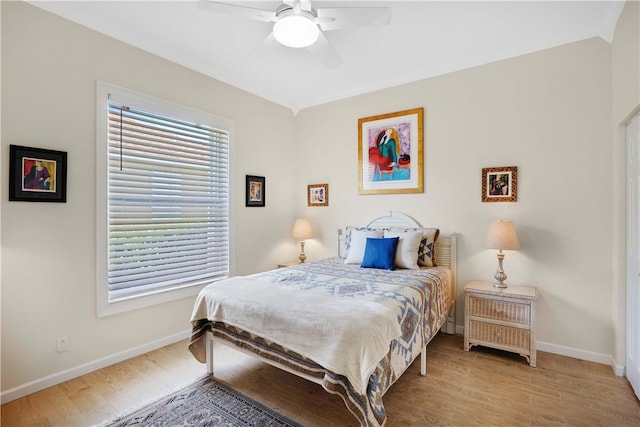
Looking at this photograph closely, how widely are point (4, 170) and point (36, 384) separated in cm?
156

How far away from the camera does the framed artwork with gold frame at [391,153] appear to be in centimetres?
366

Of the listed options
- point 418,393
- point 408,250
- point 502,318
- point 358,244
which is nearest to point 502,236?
point 502,318

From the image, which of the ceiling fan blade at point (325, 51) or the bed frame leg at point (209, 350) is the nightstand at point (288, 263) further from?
the ceiling fan blade at point (325, 51)

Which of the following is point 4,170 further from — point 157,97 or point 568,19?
point 568,19

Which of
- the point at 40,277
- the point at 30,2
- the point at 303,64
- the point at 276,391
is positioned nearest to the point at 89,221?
the point at 40,277

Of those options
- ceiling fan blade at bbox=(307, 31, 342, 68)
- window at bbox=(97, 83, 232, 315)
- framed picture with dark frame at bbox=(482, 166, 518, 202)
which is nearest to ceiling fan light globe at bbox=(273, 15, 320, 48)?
ceiling fan blade at bbox=(307, 31, 342, 68)

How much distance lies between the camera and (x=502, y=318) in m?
2.79

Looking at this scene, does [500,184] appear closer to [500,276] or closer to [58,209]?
[500,276]

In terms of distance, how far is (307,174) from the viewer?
4.63 metres

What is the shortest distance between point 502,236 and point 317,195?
240cm

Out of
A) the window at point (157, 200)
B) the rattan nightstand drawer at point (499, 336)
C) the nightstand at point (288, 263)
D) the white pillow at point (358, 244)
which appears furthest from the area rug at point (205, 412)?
the nightstand at point (288, 263)

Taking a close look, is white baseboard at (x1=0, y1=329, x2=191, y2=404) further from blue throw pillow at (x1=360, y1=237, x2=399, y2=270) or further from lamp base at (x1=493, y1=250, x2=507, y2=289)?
lamp base at (x1=493, y1=250, x2=507, y2=289)

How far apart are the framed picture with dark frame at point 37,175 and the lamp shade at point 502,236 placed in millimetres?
3615

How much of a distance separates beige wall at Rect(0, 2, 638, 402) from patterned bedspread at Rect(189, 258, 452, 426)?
33.2 inches
